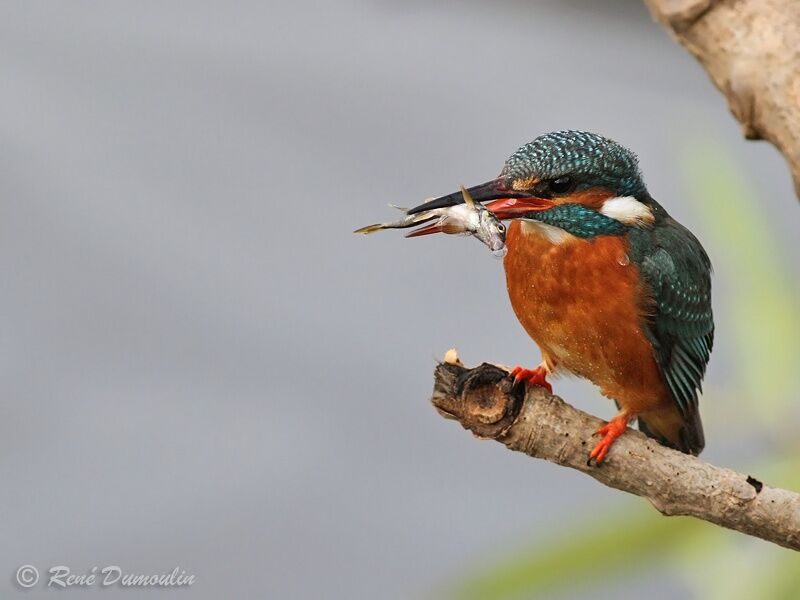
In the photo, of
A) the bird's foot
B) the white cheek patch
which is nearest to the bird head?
the white cheek patch

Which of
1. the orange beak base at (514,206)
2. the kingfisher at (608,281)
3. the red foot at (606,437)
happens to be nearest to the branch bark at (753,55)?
the kingfisher at (608,281)

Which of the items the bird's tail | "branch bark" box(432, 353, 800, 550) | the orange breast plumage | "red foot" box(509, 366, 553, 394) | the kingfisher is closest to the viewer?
"branch bark" box(432, 353, 800, 550)

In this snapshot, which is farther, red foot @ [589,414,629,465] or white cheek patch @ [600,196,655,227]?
white cheek patch @ [600,196,655,227]

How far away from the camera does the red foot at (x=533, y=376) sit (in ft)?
5.61

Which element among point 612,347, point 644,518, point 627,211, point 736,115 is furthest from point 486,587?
point 736,115

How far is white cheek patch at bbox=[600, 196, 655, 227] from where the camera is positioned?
6.20 ft

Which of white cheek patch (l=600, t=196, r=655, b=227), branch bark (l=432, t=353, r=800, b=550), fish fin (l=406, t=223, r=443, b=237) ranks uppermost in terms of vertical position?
white cheek patch (l=600, t=196, r=655, b=227)

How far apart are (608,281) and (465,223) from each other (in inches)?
13.5

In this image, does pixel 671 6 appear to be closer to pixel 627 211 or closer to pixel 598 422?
pixel 627 211

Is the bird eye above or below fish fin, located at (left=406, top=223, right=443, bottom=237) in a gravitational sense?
above

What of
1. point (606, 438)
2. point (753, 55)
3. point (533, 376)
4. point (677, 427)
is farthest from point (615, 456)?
point (753, 55)

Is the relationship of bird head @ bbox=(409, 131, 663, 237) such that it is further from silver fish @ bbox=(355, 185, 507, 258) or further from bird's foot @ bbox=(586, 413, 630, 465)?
bird's foot @ bbox=(586, 413, 630, 465)

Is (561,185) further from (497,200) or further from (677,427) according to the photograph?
(677,427)

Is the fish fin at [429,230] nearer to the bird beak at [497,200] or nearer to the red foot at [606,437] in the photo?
the bird beak at [497,200]
